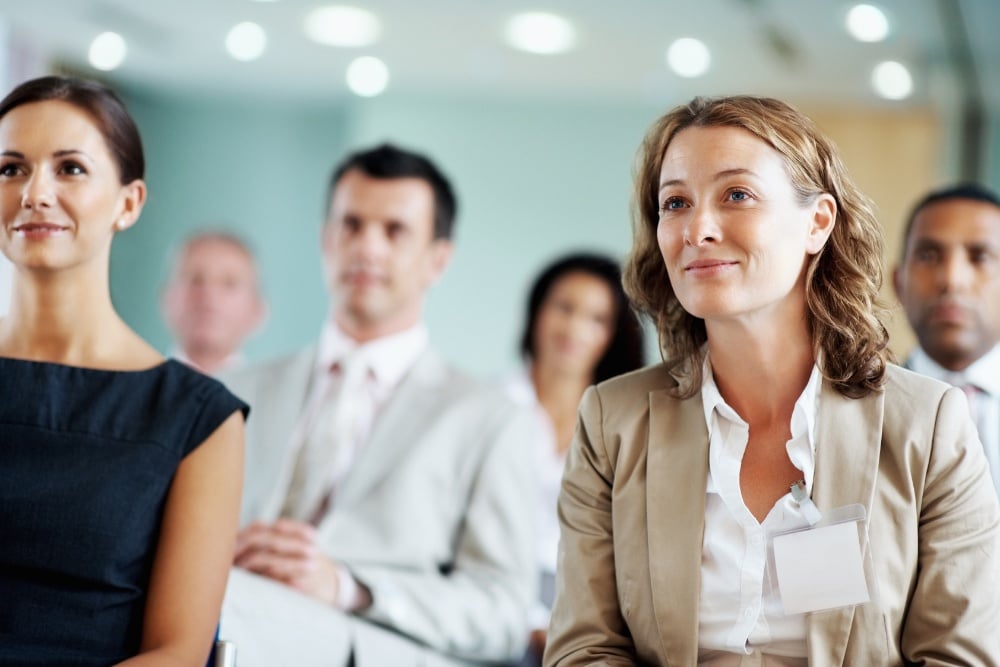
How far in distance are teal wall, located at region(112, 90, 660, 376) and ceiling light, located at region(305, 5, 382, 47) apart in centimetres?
131

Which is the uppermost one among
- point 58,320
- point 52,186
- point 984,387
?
point 52,186

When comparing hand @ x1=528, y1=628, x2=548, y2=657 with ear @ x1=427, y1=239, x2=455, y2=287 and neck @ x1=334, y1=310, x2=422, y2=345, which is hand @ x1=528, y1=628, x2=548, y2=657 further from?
ear @ x1=427, y1=239, x2=455, y2=287

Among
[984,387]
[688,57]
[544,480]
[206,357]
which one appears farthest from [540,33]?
[984,387]

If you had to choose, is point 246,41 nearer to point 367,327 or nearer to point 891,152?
point 891,152

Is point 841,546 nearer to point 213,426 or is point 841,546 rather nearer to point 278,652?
point 213,426

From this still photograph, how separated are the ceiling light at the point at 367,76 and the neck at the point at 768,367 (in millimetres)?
6317

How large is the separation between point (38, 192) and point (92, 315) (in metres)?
0.23

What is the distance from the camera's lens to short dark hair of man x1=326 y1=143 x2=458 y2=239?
357cm

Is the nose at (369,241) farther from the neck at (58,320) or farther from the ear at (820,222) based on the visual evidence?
the ear at (820,222)

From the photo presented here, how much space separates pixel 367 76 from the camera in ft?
28.0

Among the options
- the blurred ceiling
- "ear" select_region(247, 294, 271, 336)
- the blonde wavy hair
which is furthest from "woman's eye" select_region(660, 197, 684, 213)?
the blurred ceiling

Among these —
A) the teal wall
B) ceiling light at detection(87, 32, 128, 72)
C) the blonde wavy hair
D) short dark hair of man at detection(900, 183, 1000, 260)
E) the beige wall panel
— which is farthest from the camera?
the teal wall

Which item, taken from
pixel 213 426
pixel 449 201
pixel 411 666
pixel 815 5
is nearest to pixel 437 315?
pixel 815 5

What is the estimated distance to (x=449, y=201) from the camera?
3732mm
